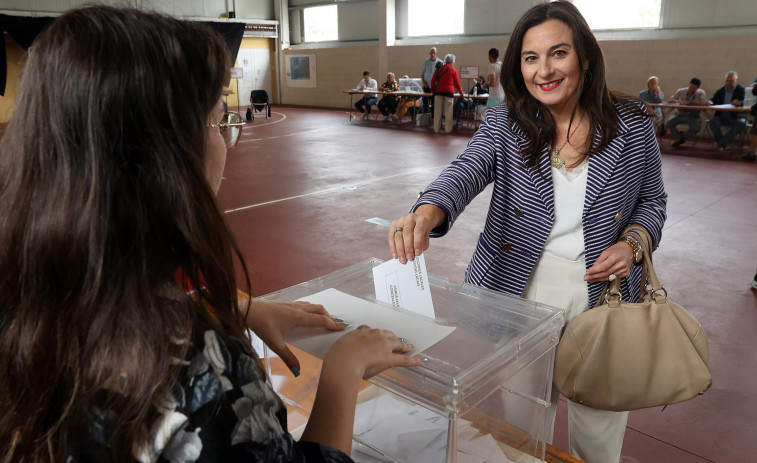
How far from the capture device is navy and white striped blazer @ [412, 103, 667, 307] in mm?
1456

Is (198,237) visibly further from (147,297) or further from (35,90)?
(35,90)

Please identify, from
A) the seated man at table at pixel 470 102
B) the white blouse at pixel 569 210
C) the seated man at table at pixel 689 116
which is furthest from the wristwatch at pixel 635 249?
the seated man at table at pixel 470 102

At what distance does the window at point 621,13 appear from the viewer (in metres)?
11.5

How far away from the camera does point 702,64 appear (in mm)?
10797

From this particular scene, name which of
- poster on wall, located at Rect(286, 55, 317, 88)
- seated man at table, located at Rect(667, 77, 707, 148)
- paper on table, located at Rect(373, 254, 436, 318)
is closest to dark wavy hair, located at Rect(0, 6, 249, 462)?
paper on table, located at Rect(373, 254, 436, 318)

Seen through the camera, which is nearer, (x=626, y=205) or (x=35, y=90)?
(x=35, y=90)

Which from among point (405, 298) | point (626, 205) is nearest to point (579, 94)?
point (626, 205)

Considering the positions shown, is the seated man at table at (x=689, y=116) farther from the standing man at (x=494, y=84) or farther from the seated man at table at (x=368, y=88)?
the seated man at table at (x=368, y=88)

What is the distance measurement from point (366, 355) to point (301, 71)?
61.3 feet

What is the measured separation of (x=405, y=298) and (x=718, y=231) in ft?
15.8

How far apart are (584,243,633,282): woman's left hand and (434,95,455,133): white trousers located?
10187mm

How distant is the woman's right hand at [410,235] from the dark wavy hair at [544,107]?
1.22 feet

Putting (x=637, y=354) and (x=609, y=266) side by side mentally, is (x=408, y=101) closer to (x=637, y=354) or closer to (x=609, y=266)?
(x=609, y=266)

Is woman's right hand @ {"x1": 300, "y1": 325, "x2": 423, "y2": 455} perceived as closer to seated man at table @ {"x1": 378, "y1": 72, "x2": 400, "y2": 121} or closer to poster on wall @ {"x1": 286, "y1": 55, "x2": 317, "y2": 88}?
seated man at table @ {"x1": 378, "y1": 72, "x2": 400, "y2": 121}
